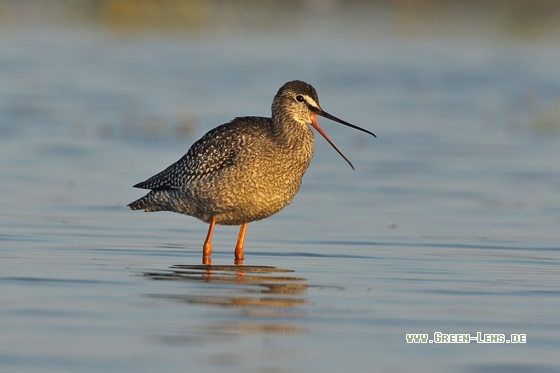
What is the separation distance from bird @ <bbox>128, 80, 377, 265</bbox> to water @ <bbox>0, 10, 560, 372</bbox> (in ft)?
1.27

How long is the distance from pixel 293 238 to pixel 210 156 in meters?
1.24

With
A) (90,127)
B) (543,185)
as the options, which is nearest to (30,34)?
(90,127)

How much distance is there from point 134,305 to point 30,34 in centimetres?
2704

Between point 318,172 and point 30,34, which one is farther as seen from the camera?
point 30,34

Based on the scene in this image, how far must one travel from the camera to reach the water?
6660 mm

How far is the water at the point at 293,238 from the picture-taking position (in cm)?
666

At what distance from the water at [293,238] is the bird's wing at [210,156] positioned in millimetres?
584

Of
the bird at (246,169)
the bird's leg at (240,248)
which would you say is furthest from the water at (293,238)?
the bird at (246,169)

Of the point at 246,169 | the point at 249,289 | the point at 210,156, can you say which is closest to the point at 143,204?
the point at 210,156

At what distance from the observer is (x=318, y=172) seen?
50.7ft

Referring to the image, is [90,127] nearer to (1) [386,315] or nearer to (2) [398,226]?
(2) [398,226]

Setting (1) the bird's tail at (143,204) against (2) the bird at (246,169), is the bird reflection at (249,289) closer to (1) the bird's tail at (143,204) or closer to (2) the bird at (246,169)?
(2) the bird at (246,169)

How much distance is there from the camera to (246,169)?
999 cm

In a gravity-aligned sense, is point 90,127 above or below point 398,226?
above
